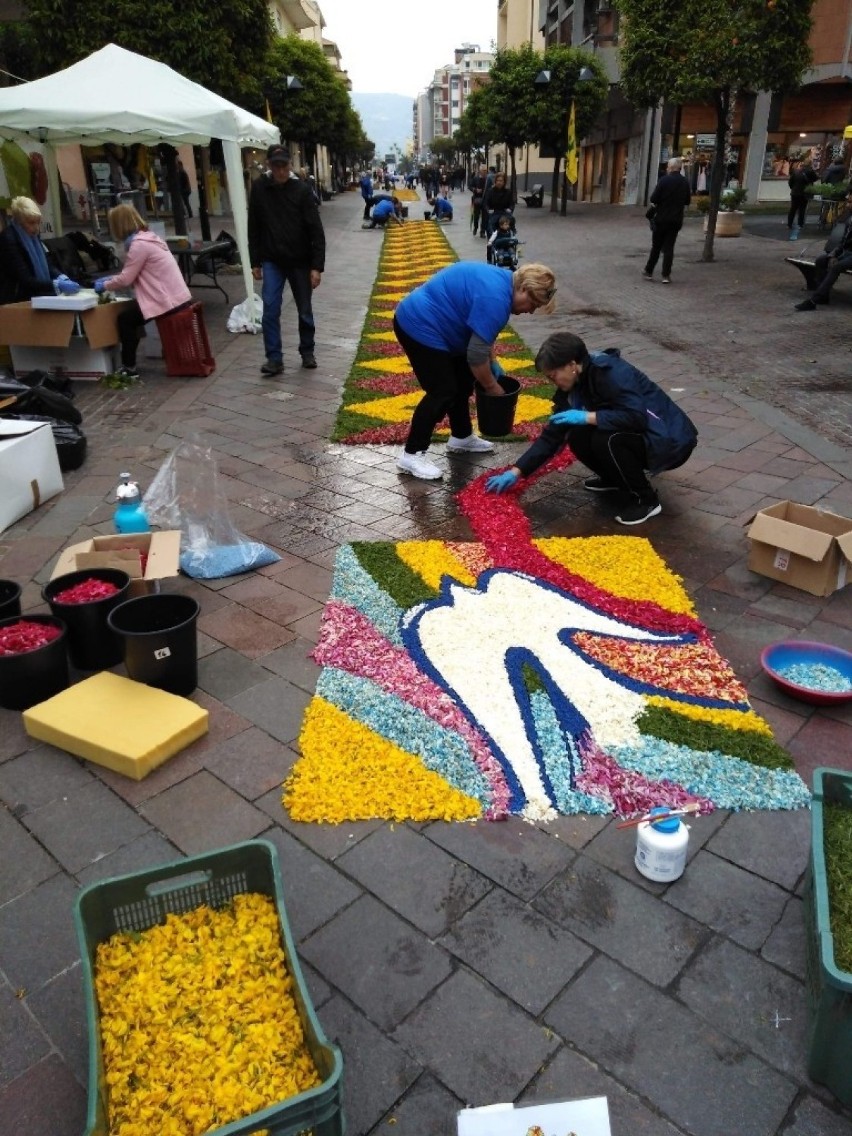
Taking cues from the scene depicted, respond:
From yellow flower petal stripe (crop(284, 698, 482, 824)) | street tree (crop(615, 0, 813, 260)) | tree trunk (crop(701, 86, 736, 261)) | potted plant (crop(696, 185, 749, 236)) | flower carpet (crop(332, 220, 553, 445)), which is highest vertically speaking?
street tree (crop(615, 0, 813, 260))

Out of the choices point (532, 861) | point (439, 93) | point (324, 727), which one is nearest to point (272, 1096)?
point (532, 861)

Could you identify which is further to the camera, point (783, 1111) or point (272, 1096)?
point (783, 1111)

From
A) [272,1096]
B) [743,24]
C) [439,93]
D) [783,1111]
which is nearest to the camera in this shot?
[272,1096]

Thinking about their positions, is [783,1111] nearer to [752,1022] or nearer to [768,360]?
[752,1022]

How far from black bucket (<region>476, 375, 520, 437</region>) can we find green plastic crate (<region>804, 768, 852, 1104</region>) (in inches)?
131

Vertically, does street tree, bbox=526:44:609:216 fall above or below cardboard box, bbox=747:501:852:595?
above

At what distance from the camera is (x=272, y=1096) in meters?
1.68

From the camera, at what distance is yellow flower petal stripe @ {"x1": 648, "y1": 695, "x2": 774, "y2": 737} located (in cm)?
300

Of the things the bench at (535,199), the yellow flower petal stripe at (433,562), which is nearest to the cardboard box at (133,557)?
the yellow flower petal stripe at (433,562)

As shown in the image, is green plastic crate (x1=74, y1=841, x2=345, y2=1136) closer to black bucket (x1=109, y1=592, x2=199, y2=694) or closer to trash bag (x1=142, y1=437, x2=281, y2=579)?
black bucket (x1=109, y1=592, x2=199, y2=694)

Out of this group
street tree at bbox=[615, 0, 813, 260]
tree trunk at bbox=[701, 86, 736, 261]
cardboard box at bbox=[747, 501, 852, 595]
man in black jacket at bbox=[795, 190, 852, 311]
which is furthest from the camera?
tree trunk at bbox=[701, 86, 736, 261]

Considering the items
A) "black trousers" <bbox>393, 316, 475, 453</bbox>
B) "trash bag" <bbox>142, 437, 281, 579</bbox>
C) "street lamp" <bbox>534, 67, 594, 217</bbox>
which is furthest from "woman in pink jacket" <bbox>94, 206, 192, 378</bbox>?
"street lamp" <bbox>534, 67, 594, 217</bbox>

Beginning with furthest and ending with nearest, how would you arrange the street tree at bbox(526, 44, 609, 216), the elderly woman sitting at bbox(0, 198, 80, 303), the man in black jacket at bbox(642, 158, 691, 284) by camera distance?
the street tree at bbox(526, 44, 609, 216) → the man in black jacket at bbox(642, 158, 691, 284) → the elderly woman sitting at bbox(0, 198, 80, 303)

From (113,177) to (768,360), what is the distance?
2398 cm
